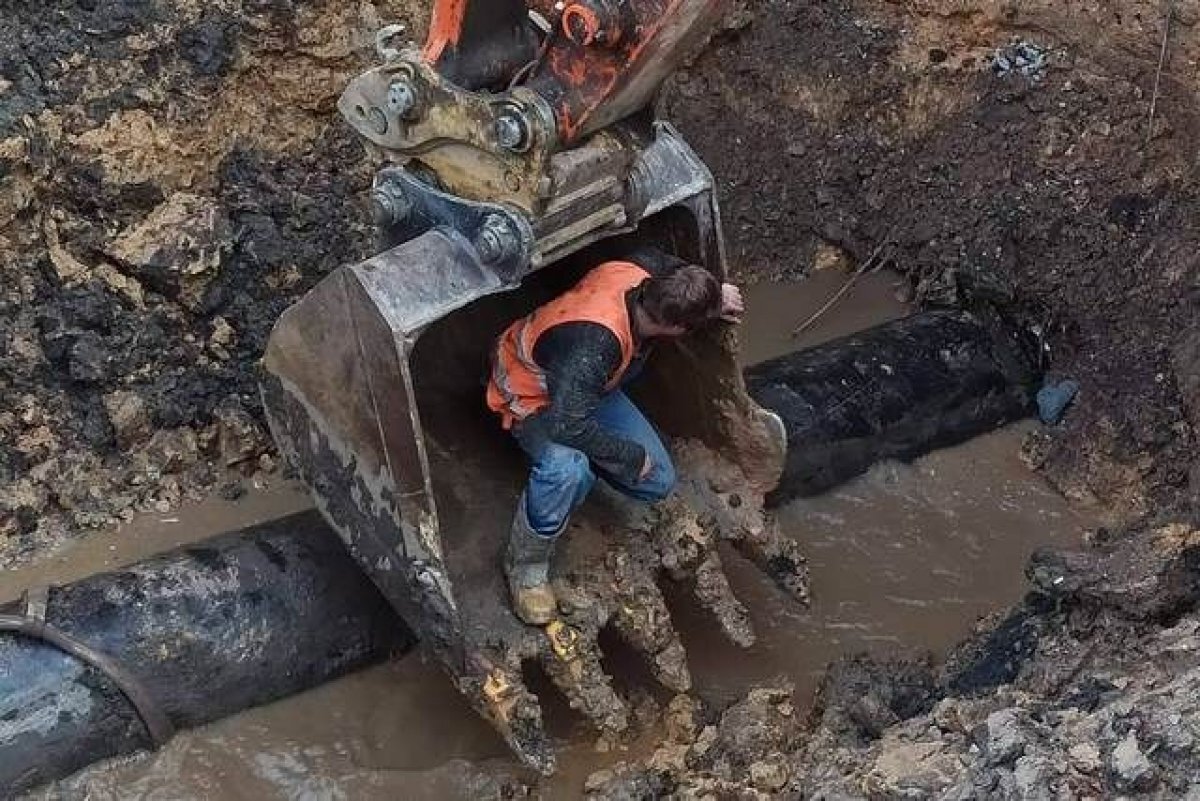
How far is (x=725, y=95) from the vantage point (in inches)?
259

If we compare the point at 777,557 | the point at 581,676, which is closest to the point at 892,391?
the point at 777,557

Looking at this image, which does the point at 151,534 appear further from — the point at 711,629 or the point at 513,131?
the point at 513,131

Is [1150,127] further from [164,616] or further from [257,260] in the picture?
[164,616]

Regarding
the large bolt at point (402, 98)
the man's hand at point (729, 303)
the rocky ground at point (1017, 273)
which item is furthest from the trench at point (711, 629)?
the large bolt at point (402, 98)

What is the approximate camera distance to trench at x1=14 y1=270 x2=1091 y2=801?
14.1 feet

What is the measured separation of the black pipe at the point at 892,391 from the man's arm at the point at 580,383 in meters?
1.15

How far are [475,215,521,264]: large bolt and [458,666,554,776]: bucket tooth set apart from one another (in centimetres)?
112

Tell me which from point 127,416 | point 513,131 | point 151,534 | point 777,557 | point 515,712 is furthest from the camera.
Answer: point 127,416

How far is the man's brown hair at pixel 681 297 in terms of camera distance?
13.5 feet

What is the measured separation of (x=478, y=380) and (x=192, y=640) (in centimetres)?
121

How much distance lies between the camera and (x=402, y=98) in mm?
3828

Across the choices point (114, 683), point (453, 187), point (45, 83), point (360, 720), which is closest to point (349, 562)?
point (360, 720)

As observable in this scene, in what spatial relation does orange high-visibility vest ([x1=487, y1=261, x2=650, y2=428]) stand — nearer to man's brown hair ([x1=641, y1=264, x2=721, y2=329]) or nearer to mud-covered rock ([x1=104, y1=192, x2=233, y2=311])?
man's brown hair ([x1=641, y1=264, x2=721, y2=329])

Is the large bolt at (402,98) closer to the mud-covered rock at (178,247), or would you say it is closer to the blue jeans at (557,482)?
the blue jeans at (557,482)
